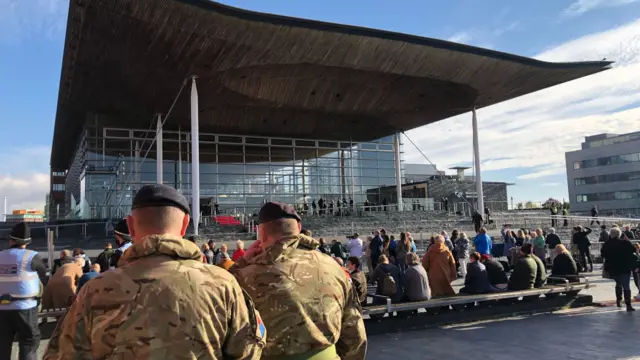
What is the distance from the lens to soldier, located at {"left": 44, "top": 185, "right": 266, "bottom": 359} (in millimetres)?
1903

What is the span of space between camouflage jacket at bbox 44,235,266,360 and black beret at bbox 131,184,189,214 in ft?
0.54

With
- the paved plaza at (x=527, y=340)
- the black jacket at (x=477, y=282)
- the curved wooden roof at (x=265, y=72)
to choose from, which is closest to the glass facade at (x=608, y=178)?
the curved wooden roof at (x=265, y=72)

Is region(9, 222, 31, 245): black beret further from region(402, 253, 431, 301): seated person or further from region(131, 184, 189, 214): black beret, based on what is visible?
region(402, 253, 431, 301): seated person

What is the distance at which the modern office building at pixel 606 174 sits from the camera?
76.4 meters

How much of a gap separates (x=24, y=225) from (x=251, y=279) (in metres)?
3.91

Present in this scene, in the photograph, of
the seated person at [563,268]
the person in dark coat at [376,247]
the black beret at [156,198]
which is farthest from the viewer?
the person in dark coat at [376,247]

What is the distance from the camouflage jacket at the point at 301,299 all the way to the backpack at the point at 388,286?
5772 millimetres

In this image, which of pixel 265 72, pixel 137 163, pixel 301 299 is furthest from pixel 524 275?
pixel 137 163

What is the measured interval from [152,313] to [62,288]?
7.38 m

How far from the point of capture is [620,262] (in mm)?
9695

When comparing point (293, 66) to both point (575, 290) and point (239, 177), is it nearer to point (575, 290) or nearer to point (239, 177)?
point (239, 177)

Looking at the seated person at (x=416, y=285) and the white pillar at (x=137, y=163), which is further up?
the white pillar at (x=137, y=163)

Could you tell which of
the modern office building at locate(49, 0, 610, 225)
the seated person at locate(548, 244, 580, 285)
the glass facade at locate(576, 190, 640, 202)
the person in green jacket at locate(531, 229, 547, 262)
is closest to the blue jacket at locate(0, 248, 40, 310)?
the seated person at locate(548, 244, 580, 285)

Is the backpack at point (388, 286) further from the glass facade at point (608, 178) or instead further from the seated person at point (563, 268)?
the glass facade at point (608, 178)
